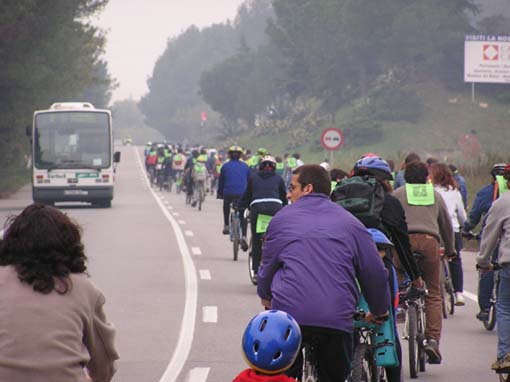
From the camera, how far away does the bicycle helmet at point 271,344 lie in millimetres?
4328

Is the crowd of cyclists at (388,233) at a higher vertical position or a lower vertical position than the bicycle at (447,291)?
higher

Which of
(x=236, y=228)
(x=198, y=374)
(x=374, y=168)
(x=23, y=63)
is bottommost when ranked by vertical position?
(x=198, y=374)

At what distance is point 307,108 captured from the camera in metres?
102

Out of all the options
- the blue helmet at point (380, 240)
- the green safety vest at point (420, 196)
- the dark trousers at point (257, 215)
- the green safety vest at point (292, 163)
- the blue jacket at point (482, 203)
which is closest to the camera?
the blue helmet at point (380, 240)

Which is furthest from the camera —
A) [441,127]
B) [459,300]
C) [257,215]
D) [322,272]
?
[441,127]

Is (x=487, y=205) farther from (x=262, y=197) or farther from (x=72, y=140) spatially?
(x=72, y=140)

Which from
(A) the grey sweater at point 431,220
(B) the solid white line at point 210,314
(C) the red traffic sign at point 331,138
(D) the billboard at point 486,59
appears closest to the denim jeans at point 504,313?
(A) the grey sweater at point 431,220

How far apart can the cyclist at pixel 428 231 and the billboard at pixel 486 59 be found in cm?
4682

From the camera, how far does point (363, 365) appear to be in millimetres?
6738

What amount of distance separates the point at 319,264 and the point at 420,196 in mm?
4430

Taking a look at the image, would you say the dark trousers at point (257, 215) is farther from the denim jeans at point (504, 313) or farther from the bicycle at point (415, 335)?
the denim jeans at point (504, 313)

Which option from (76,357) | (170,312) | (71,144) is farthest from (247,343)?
(71,144)

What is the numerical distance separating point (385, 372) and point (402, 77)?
79.7 metres

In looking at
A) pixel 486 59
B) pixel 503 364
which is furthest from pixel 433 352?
pixel 486 59
